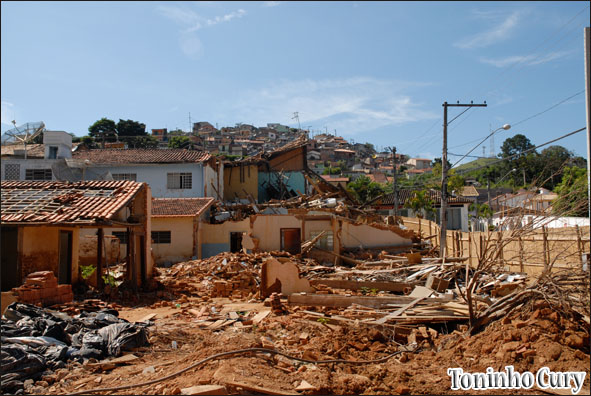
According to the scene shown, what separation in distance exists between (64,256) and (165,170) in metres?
17.3

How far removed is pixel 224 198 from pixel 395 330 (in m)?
29.6

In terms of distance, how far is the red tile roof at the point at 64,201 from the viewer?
1432cm

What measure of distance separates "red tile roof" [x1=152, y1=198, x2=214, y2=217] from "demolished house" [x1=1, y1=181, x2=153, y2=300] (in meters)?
6.94

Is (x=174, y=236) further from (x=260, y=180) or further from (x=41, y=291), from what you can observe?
(x=260, y=180)

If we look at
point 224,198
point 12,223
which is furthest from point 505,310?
point 224,198

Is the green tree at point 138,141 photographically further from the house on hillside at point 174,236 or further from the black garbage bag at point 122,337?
the black garbage bag at point 122,337

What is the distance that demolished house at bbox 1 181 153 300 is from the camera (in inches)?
563

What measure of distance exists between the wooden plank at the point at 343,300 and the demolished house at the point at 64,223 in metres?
6.53

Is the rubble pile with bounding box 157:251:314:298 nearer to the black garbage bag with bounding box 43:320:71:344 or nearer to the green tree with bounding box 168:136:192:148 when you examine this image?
the black garbage bag with bounding box 43:320:71:344

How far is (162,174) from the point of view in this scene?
108 ft

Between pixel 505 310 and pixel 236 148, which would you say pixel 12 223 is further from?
pixel 236 148

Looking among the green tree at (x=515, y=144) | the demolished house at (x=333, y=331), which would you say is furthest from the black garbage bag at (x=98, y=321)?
the green tree at (x=515, y=144)

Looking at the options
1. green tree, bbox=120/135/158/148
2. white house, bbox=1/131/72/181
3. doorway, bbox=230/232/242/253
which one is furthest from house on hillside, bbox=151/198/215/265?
green tree, bbox=120/135/158/148

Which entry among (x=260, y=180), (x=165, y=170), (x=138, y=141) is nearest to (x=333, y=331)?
(x=165, y=170)
